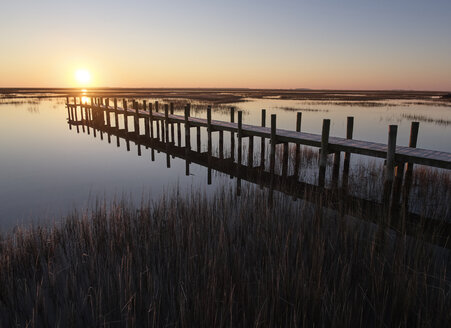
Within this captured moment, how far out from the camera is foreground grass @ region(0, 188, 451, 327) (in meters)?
3.53

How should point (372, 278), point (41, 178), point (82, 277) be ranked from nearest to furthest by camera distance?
point (372, 278)
point (82, 277)
point (41, 178)

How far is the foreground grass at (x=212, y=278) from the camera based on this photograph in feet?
11.6

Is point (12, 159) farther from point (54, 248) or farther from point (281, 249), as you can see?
point (281, 249)

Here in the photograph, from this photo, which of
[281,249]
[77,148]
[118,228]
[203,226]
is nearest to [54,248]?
[118,228]

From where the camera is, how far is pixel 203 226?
5684 mm

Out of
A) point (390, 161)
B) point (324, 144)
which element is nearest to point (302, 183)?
point (324, 144)

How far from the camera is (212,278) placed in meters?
3.77

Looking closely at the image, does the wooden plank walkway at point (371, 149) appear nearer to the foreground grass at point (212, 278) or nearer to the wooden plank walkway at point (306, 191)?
the wooden plank walkway at point (306, 191)

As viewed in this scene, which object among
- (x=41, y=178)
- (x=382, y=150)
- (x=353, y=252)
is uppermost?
(x=382, y=150)

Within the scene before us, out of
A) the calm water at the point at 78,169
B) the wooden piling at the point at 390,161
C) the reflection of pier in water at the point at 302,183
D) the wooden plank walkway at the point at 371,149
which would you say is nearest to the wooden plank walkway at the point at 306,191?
the reflection of pier in water at the point at 302,183

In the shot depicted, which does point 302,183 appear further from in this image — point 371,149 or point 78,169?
point 78,169

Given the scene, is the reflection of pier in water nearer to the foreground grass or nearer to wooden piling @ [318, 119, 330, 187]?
wooden piling @ [318, 119, 330, 187]

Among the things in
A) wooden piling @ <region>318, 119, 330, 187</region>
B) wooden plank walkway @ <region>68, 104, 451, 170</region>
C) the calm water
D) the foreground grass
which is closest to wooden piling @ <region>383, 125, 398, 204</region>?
wooden plank walkway @ <region>68, 104, 451, 170</region>

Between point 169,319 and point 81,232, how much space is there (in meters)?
2.74
